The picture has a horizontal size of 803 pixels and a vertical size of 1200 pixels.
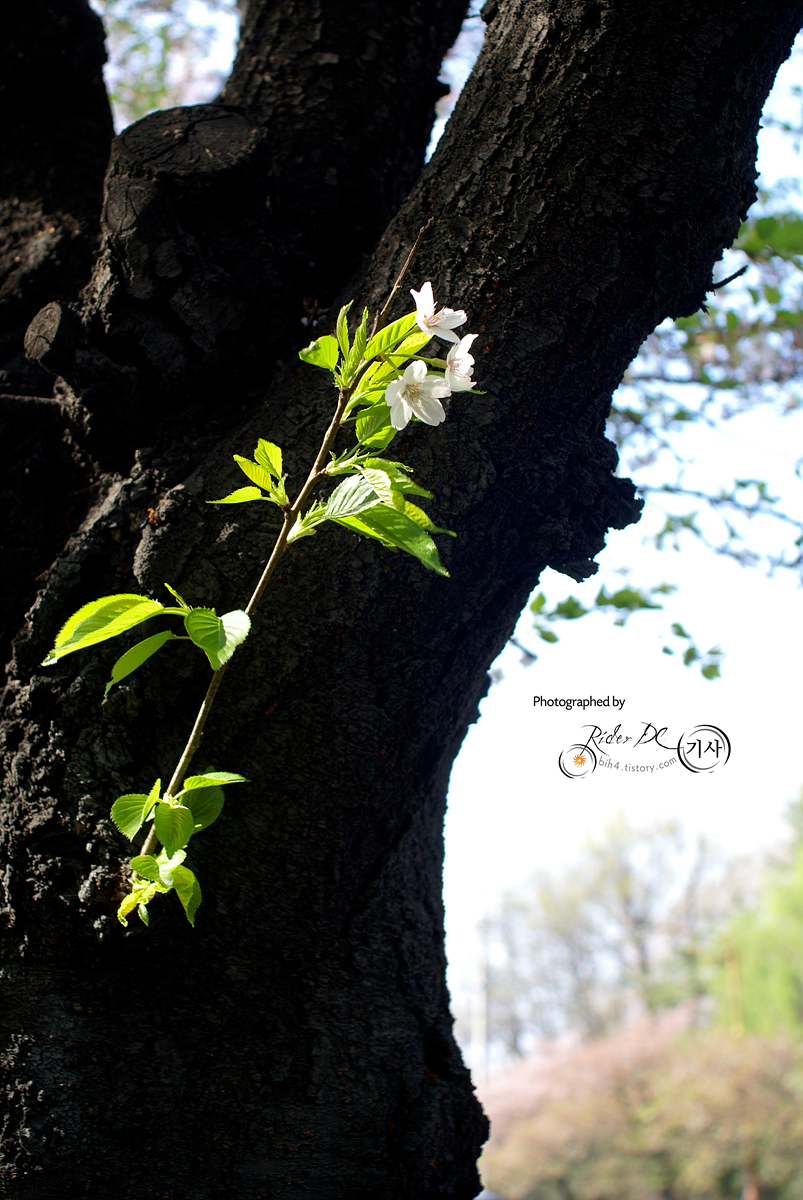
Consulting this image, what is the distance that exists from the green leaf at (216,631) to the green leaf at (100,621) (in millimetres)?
50

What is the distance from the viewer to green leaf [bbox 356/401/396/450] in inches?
32.2

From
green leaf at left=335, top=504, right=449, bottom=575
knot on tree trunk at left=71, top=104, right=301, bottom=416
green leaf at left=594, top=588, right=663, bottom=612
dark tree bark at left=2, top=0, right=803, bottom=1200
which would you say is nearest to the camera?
green leaf at left=335, top=504, right=449, bottom=575

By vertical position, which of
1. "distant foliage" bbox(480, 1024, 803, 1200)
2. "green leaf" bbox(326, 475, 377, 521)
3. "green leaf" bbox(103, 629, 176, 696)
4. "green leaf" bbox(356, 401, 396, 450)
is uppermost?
"green leaf" bbox(356, 401, 396, 450)

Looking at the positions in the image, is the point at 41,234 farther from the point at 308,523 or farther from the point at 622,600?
the point at 622,600

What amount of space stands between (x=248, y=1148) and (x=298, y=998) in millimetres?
197

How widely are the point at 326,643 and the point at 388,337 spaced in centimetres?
Answer: 43

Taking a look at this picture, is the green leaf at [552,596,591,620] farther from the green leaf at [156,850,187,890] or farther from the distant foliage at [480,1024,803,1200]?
the distant foliage at [480,1024,803,1200]

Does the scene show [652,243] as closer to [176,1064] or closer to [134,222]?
[134,222]

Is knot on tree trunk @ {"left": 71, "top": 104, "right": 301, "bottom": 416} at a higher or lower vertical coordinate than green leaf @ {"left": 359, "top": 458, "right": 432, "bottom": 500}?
higher

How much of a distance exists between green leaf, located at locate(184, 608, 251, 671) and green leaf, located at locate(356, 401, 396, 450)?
0.82 feet

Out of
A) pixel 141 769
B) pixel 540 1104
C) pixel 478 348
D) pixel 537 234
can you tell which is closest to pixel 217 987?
pixel 141 769

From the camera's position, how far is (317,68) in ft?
5.29

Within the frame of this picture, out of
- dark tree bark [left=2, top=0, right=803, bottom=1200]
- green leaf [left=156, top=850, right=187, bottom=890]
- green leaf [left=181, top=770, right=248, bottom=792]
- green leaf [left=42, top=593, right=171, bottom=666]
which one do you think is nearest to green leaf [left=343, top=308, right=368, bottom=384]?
dark tree bark [left=2, top=0, right=803, bottom=1200]

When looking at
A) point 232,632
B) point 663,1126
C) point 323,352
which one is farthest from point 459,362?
point 663,1126
